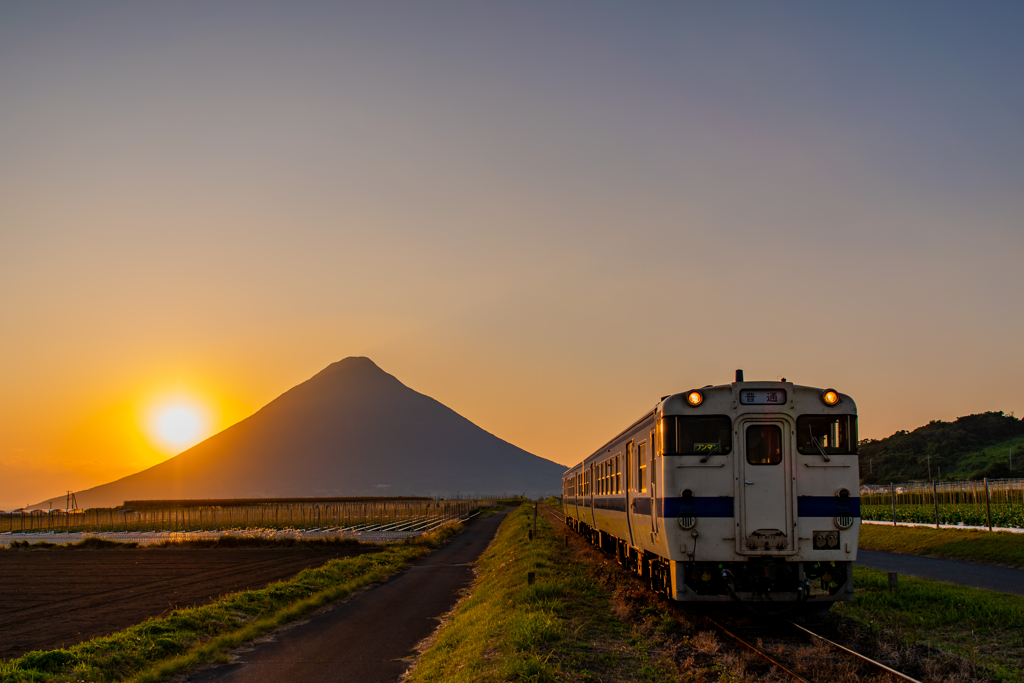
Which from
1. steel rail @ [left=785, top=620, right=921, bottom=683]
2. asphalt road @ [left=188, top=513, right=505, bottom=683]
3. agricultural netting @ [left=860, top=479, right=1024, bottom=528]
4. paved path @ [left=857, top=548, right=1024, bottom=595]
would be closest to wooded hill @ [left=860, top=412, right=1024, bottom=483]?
agricultural netting @ [left=860, top=479, right=1024, bottom=528]

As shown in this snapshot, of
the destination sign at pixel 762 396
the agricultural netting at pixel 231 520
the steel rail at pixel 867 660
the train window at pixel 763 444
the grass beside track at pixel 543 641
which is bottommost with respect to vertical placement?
the agricultural netting at pixel 231 520

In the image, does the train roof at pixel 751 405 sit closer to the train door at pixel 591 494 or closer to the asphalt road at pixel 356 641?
the asphalt road at pixel 356 641

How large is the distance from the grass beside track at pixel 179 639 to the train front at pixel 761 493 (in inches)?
363

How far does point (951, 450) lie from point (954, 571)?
86635 millimetres

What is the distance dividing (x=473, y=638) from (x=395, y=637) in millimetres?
3727

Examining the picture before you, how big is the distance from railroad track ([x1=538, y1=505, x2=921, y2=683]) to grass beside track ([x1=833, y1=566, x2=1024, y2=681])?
2.79ft

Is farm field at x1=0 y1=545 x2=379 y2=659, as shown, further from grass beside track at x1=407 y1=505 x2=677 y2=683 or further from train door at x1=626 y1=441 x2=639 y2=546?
train door at x1=626 y1=441 x2=639 y2=546

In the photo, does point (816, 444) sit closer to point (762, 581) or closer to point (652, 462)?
point (762, 581)

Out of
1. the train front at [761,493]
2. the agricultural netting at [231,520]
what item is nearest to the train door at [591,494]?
the train front at [761,493]

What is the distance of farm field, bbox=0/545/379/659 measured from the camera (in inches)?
699

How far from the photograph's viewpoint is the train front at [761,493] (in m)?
11.2

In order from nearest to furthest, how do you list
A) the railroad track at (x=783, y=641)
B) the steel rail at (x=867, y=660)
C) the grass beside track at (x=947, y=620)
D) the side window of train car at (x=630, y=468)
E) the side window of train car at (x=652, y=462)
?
the steel rail at (x=867, y=660) → the railroad track at (x=783, y=641) → the grass beside track at (x=947, y=620) → the side window of train car at (x=652, y=462) → the side window of train car at (x=630, y=468)

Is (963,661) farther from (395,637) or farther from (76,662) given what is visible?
(76,662)

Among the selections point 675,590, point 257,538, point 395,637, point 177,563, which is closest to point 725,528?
point 675,590
